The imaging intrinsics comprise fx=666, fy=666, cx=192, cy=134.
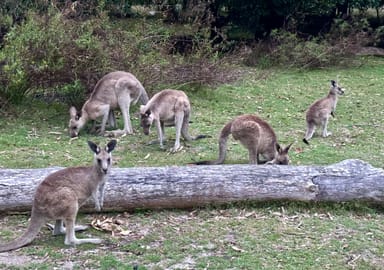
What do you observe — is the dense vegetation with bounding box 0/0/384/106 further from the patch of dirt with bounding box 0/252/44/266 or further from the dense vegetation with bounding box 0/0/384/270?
the patch of dirt with bounding box 0/252/44/266

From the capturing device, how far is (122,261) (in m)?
4.99

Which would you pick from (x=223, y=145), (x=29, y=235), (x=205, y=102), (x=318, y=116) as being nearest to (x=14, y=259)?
(x=29, y=235)

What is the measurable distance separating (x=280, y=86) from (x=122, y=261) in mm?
8639

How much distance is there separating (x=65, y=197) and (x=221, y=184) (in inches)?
61.3

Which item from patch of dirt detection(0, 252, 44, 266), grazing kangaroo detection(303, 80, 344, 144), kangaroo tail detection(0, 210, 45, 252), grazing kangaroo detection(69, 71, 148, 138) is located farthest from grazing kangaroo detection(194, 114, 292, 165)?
patch of dirt detection(0, 252, 44, 266)

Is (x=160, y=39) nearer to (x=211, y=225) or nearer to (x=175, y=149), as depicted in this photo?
(x=175, y=149)

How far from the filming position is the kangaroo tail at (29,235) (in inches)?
203

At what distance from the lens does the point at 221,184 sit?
6082 millimetres

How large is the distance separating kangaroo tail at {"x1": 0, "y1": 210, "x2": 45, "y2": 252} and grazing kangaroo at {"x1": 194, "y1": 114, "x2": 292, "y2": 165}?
2460mm

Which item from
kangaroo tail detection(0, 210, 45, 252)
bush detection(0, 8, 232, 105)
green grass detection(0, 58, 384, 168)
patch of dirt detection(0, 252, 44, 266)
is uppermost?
bush detection(0, 8, 232, 105)

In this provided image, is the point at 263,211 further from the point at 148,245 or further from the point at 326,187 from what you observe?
the point at 148,245

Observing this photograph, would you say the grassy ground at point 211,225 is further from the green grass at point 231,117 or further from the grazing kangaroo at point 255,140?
the grazing kangaroo at point 255,140

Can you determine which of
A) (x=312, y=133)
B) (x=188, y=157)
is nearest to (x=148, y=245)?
(x=188, y=157)

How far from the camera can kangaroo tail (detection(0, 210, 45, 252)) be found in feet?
17.0
